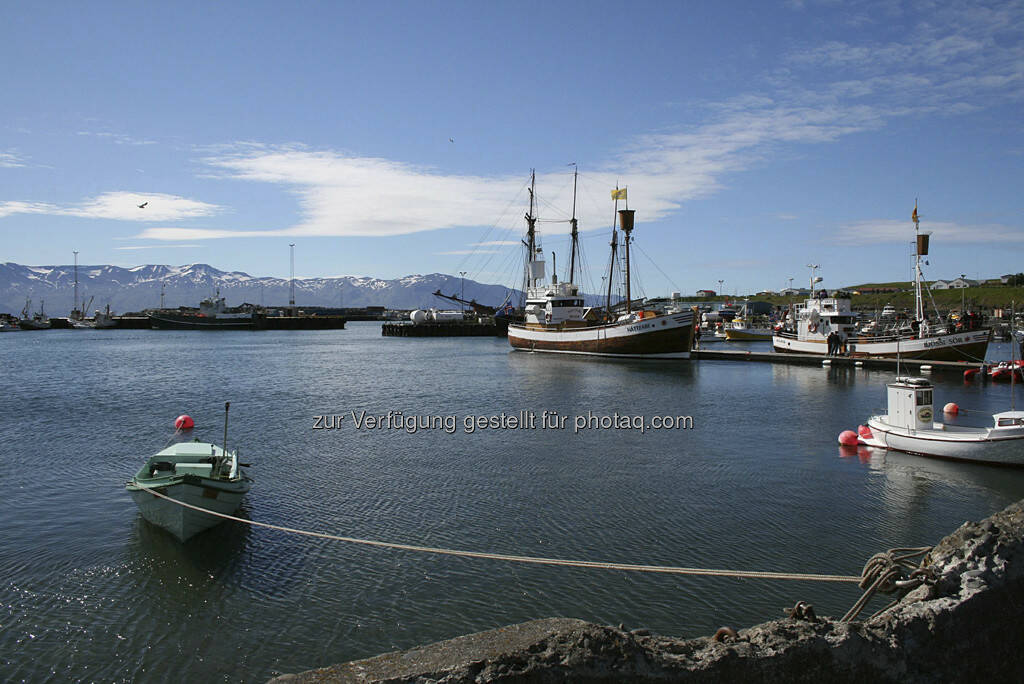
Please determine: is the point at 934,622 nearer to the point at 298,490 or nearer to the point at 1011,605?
the point at 1011,605

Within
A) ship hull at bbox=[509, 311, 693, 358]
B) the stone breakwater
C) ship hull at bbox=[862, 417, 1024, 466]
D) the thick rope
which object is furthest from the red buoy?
ship hull at bbox=[509, 311, 693, 358]

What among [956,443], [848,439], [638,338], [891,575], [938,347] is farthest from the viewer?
[638,338]

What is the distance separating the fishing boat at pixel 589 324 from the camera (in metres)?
51.7

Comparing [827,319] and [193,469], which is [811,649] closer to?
[193,469]

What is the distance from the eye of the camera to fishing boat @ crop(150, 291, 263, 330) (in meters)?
125

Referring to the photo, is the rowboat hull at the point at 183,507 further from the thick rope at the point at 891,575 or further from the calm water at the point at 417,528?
the thick rope at the point at 891,575

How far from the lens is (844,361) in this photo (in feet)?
152

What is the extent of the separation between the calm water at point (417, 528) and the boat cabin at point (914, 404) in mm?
1215

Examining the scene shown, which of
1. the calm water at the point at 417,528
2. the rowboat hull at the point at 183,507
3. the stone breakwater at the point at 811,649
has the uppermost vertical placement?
the stone breakwater at the point at 811,649

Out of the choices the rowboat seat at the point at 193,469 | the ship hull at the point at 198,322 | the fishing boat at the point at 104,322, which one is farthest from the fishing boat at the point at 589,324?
the fishing boat at the point at 104,322

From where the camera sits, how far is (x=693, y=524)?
42.3ft

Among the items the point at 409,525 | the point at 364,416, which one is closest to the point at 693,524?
the point at 409,525

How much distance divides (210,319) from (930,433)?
131 meters

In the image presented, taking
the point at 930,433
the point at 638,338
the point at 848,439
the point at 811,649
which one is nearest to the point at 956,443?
the point at 930,433
